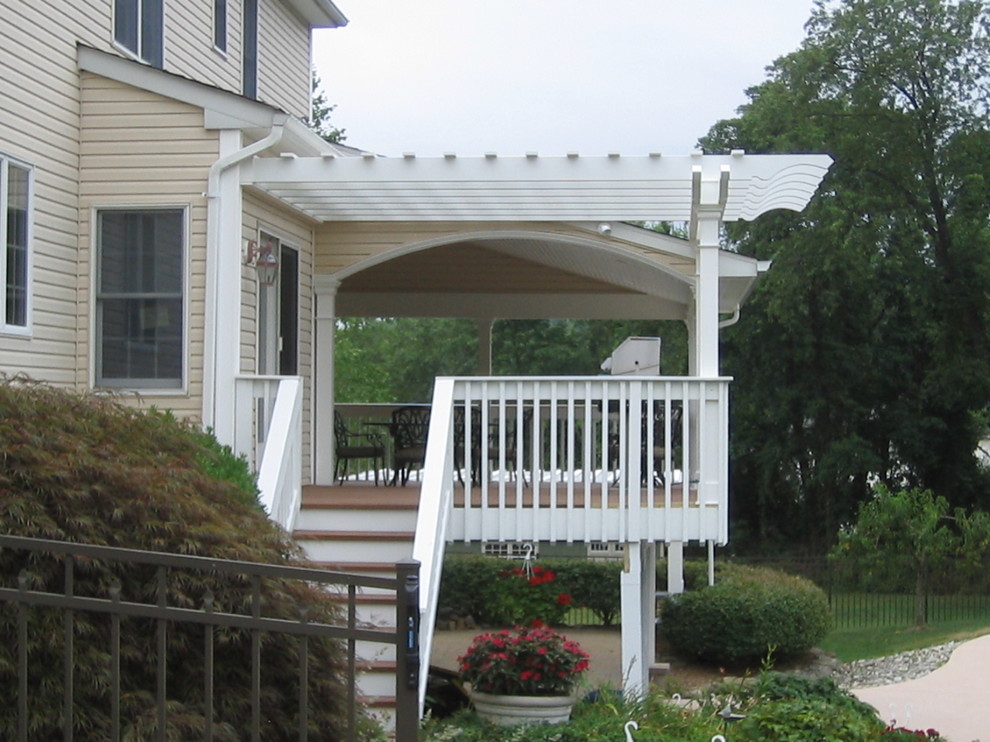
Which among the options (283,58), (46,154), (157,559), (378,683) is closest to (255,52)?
(283,58)

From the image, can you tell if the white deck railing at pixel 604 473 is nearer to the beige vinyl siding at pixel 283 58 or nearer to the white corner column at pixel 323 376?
the white corner column at pixel 323 376

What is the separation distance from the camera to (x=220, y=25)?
13836mm

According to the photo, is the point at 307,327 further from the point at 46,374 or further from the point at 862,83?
the point at 862,83

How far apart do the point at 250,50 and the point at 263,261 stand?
18.5ft

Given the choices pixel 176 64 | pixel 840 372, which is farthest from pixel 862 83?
pixel 176 64

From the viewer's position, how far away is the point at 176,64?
12445mm

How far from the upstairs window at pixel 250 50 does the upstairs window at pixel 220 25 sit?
2.32 feet

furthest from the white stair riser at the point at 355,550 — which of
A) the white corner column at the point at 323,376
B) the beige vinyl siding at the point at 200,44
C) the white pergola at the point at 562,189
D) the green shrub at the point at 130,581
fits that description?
the beige vinyl siding at the point at 200,44

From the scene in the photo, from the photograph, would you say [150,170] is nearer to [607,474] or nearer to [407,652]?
[607,474]

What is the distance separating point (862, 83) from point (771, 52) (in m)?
5.05

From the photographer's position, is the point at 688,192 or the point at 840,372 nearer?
the point at 688,192

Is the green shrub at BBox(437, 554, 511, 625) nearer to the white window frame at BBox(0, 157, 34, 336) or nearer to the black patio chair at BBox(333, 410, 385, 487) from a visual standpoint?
the black patio chair at BBox(333, 410, 385, 487)

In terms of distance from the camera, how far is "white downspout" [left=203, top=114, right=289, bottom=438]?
9.47m

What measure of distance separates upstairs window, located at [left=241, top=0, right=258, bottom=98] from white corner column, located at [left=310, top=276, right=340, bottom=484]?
3729mm
